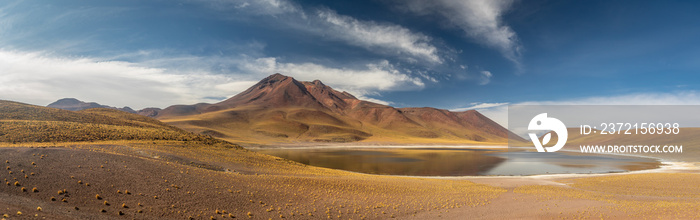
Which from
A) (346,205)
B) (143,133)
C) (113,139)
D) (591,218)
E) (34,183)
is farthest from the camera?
(143,133)

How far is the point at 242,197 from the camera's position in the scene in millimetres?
16562

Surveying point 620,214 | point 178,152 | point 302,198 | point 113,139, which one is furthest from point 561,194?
point 113,139

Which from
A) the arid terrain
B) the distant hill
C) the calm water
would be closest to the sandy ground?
the arid terrain

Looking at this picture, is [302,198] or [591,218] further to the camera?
[302,198]

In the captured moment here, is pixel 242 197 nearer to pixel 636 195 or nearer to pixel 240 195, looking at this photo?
pixel 240 195

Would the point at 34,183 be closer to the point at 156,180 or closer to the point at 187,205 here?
the point at 156,180

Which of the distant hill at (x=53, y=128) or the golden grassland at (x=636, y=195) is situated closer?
the golden grassland at (x=636, y=195)

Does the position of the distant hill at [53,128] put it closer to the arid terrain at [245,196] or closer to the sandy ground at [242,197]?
the arid terrain at [245,196]

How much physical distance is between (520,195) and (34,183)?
2843 cm

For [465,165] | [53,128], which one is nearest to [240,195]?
Result: [53,128]

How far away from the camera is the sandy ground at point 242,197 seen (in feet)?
40.5

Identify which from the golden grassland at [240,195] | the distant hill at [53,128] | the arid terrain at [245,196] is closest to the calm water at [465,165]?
the arid terrain at [245,196]

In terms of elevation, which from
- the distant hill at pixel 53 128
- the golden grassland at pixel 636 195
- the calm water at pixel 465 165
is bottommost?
the calm water at pixel 465 165

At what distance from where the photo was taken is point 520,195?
22953 millimetres
